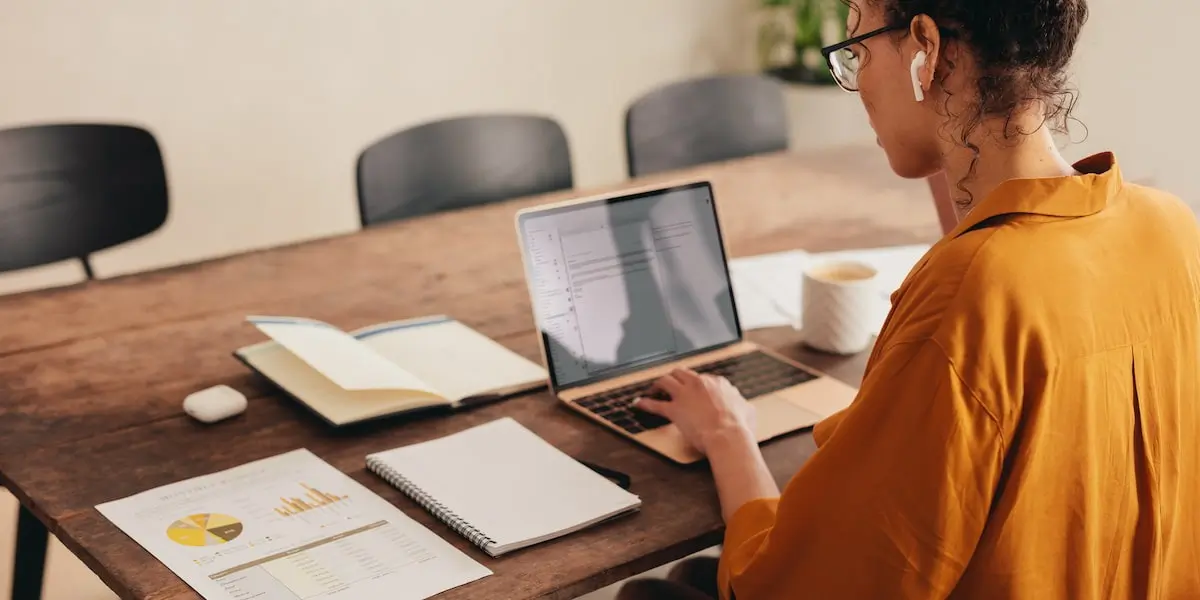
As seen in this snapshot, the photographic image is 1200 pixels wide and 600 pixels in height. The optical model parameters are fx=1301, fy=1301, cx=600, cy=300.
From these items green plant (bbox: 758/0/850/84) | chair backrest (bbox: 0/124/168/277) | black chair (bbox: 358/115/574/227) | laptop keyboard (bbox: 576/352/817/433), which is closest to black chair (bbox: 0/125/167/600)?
chair backrest (bbox: 0/124/168/277)

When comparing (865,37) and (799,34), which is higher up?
(865,37)

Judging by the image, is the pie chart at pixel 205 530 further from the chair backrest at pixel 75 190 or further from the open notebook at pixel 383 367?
the chair backrest at pixel 75 190

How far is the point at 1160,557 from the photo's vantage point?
1.14 metres

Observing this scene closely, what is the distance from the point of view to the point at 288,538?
122 cm

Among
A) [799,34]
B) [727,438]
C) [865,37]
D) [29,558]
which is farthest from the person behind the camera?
[799,34]

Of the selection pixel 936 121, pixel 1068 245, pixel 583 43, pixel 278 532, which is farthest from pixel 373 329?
pixel 583 43

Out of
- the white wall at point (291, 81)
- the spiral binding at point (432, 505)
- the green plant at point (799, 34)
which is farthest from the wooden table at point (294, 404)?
the green plant at point (799, 34)

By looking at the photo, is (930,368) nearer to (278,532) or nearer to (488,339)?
(278,532)

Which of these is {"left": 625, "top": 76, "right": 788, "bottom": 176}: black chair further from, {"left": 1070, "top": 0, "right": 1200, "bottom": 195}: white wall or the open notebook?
the open notebook

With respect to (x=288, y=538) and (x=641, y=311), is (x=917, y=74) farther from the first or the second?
(x=288, y=538)

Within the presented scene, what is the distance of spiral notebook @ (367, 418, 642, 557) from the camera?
1.24 m

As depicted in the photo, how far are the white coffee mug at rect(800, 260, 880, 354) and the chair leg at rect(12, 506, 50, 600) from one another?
3.74 feet

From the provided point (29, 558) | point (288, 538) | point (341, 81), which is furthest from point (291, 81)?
point (288, 538)

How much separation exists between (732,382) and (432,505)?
456 mm
